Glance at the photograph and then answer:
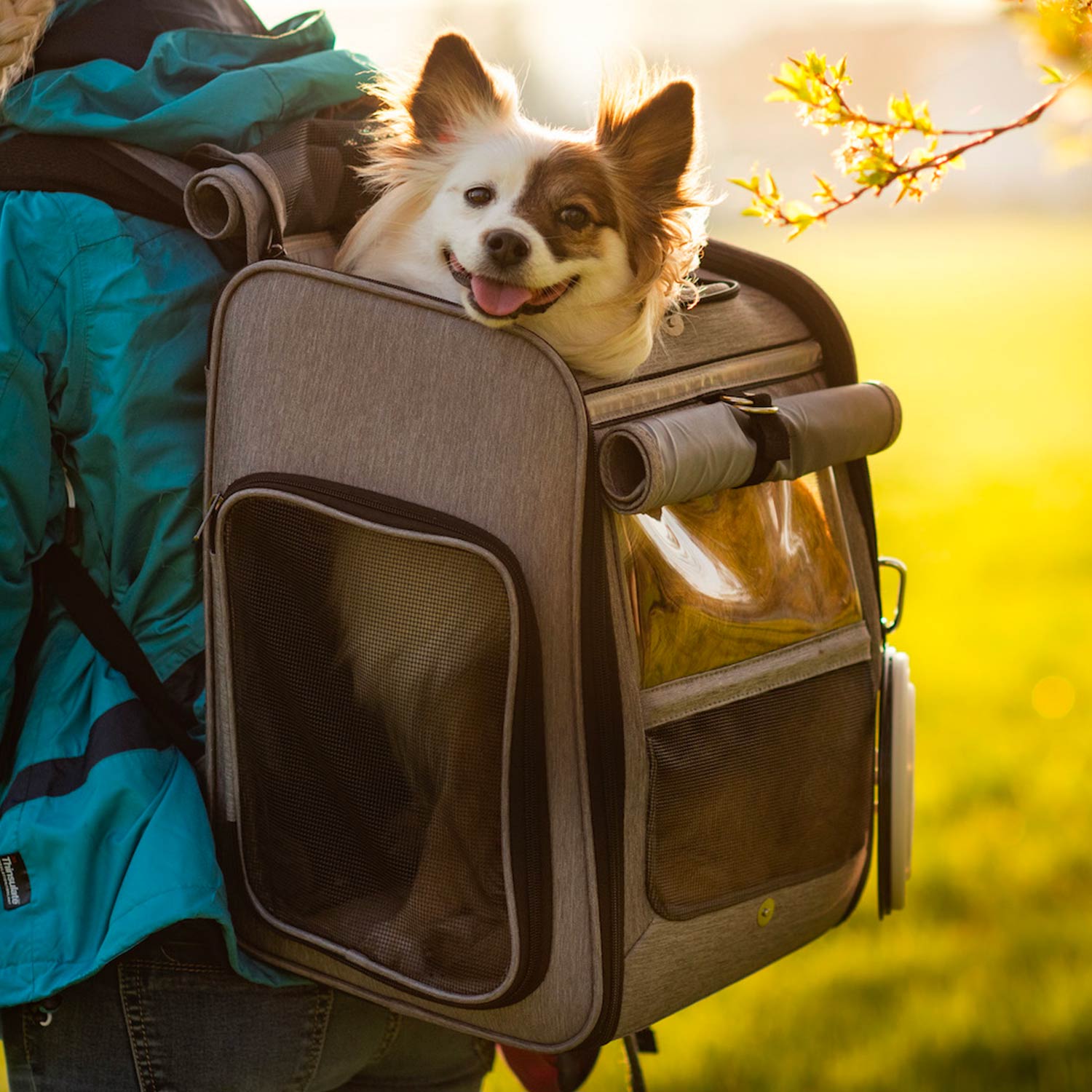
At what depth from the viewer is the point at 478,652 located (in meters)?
1.62

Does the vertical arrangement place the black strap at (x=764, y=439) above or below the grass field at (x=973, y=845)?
above

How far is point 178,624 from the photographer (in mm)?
1792

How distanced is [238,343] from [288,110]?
414 mm

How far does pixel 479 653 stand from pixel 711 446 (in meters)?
0.38

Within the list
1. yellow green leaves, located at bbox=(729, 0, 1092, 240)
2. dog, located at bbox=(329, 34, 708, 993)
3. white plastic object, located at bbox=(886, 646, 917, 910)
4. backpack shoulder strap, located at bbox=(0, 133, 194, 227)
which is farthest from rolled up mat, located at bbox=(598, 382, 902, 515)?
backpack shoulder strap, located at bbox=(0, 133, 194, 227)

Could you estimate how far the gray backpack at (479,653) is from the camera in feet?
5.26

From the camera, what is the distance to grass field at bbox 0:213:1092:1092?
117 inches

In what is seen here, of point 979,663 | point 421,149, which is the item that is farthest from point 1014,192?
point 421,149

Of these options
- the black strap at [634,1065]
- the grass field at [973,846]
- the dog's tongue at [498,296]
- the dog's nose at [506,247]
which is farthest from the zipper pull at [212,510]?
the grass field at [973,846]

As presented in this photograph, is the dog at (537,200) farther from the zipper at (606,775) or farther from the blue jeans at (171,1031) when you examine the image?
the blue jeans at (171,1031)

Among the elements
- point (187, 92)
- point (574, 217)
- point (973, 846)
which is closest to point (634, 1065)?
point (574, 217)

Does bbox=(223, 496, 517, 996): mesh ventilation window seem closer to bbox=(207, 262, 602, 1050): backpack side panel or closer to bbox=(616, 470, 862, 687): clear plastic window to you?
bbox=(207, 262, 602, 1050): backpack side panel

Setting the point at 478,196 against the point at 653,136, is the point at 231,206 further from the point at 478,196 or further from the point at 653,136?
the point at 653,136

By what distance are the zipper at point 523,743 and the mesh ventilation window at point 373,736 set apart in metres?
0.02
